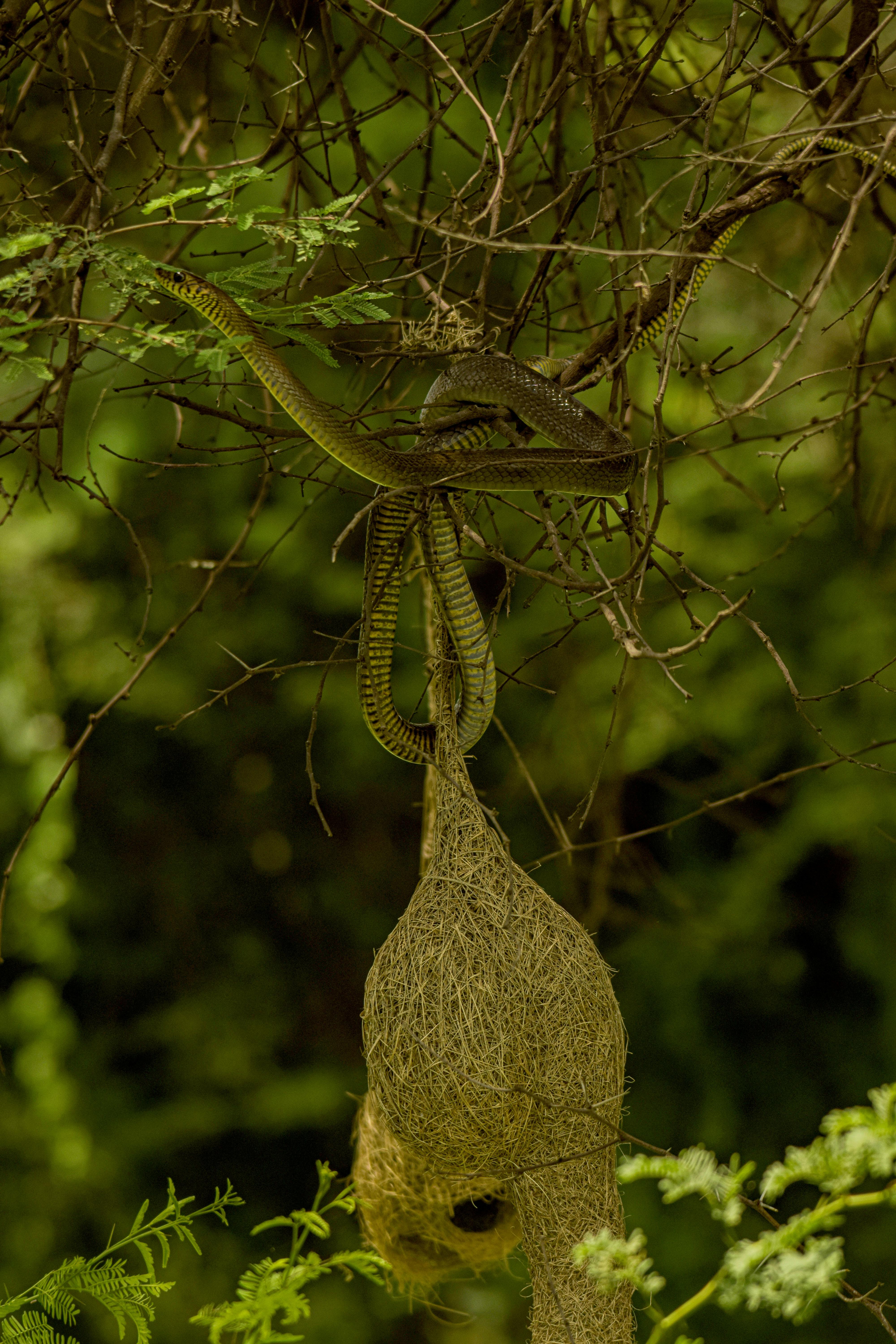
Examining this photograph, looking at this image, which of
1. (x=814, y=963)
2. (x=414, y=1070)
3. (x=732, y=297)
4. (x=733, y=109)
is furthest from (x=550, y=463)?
(x=814, y=963)

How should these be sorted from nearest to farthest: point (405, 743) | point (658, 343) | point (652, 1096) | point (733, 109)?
point (405, 743) < point (658, 343) < point (733, 109) < point (652, 1096)

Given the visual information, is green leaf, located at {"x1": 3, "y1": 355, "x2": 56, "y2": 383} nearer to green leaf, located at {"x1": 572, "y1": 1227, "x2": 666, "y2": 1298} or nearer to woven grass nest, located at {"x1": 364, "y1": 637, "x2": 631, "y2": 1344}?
woven grass nest, located at {"x1": 364, "y1": 637, "x2": 631, "y2": 1344}

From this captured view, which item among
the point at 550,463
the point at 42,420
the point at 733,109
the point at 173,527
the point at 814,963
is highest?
the point at 733,109

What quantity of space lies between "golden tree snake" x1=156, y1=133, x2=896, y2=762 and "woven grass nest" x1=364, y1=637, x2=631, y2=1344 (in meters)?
0.09

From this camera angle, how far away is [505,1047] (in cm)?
136

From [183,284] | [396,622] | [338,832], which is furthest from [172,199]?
[338,832]

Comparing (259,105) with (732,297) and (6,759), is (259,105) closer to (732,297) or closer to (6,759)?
(732,297)

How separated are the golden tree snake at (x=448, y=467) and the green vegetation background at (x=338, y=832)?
161cm

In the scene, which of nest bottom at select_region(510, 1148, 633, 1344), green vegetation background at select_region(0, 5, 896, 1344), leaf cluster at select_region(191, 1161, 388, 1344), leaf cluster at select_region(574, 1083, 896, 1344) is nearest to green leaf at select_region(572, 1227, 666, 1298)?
leaf cluster at select_region(574, 1083, 896, 1344)

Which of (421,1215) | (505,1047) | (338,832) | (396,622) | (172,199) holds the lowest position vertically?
(421,1215)

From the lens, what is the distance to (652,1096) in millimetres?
3711

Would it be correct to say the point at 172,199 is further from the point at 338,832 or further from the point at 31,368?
the point at 338,832

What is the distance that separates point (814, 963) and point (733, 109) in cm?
257

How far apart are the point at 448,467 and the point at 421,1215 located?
4.03 feet
